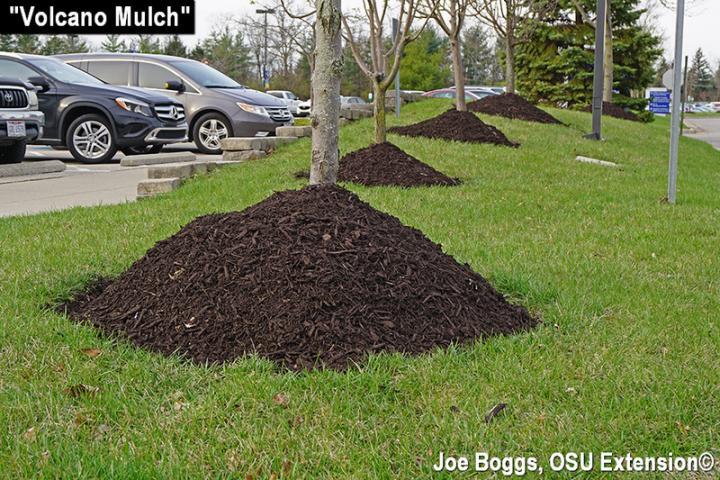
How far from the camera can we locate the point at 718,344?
3.75 m

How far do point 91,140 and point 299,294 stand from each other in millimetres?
9413

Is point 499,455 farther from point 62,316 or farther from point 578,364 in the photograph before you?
point 62,316

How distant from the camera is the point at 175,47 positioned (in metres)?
66.4

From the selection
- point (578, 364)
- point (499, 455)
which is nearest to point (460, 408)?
point (499, 455)

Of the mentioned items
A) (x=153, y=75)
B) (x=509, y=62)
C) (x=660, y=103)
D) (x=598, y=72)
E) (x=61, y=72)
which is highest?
(x=660, y=103)

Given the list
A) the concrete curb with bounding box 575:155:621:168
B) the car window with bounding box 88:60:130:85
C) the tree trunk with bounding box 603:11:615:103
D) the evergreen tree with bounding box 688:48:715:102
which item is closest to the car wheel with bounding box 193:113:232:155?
the car window with bounding box 88:60:130:85

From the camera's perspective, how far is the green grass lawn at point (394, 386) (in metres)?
2.73

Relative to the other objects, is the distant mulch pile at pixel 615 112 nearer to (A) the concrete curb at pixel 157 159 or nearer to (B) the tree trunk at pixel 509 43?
(B) the tree trunk at pixel 509 43

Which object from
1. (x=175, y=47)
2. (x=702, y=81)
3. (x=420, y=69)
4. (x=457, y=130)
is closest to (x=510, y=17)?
(x=457, y=130)

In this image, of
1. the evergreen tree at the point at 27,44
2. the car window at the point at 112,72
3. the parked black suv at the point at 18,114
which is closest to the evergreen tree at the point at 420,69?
the evergreen tree at the point at 27,44

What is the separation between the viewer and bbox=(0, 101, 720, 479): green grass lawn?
2.73 meters

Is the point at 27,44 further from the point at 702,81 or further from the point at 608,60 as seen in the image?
the point at 702,81

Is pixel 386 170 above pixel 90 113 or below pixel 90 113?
below

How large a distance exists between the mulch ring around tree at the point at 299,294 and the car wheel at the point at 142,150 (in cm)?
874
